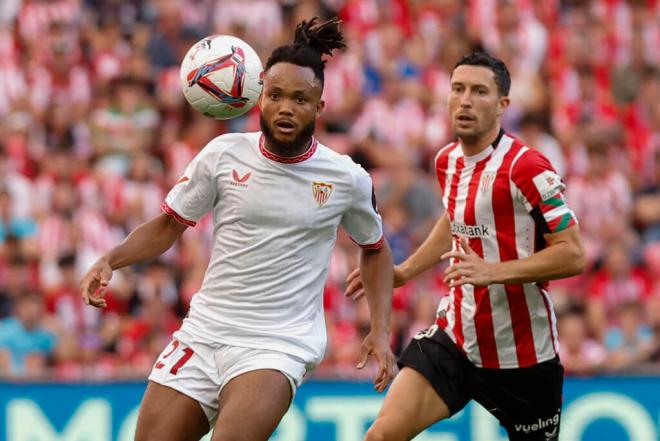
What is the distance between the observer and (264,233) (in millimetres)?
6809

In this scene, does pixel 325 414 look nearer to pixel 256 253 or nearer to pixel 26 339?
pixel 26 339

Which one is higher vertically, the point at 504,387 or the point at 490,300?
the point at 490,300

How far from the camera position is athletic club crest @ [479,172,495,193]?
7.42 metres

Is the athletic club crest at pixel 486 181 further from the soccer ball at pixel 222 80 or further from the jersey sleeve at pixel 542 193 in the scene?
the soccer ball at pixel 222 80

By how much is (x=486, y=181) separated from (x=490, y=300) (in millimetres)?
629

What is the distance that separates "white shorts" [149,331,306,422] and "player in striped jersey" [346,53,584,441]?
0.92 metres

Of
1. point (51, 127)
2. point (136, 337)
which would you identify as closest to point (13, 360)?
point (136, 337)

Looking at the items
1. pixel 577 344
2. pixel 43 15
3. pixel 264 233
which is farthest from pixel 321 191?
pixel 43 15

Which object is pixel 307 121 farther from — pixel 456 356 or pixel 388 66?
pixel 388 66

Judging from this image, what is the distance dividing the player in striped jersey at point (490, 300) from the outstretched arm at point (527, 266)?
0.03 metres

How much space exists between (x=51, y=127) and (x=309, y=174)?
336 inches

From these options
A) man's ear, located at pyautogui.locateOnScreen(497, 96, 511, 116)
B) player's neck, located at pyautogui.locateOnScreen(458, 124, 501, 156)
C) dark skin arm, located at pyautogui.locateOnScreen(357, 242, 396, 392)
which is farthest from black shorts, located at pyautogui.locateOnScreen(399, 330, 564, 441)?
man's ear, located at pyautogui.locateOnScreen(497, 96, 511, 116)

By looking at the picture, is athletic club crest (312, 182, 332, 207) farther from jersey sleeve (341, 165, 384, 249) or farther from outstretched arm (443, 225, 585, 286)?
outstretched arm (443, 225, 585, 286)

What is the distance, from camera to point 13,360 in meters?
12.1
